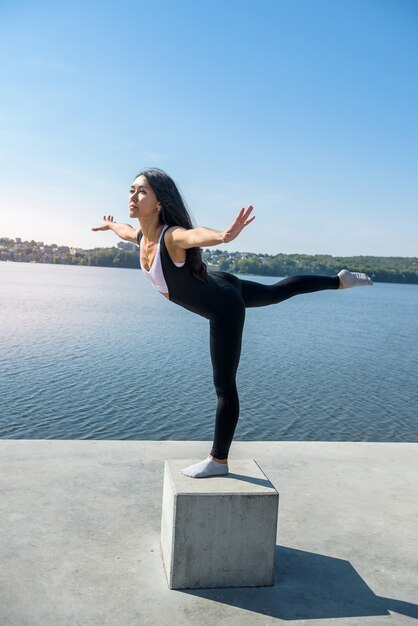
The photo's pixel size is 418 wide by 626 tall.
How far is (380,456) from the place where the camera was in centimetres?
563

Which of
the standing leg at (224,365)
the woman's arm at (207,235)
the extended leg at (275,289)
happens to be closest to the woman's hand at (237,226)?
the woman's arm at (207,235)

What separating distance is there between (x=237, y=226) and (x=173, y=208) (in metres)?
0.74

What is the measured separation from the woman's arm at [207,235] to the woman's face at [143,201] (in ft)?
0.86

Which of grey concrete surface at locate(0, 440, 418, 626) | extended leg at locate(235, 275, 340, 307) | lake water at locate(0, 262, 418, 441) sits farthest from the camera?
lake water at locate(0, 262, 418, 441)

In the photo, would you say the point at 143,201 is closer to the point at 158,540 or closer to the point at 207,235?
the point at 207,235

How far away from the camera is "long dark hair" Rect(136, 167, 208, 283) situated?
348 centimetres

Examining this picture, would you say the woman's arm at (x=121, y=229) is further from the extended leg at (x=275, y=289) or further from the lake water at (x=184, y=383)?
the lake water at (x=184, y=383)

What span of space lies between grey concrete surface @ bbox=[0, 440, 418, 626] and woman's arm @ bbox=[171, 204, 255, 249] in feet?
4.53

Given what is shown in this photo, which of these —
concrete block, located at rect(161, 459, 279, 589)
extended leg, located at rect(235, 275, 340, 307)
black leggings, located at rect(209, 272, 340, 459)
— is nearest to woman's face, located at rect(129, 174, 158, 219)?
black leggings, located at rect(209, 272, 340, 459)

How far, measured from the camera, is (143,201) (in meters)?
3.56

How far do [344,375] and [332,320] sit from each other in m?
17.9

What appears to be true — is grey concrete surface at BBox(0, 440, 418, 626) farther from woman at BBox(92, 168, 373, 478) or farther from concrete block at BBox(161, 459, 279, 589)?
woman at BBox(92, 168, 373, 478)

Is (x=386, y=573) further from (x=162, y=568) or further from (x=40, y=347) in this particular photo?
(x=40, y=347)

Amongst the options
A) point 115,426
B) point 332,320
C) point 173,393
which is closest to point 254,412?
point 173,393
